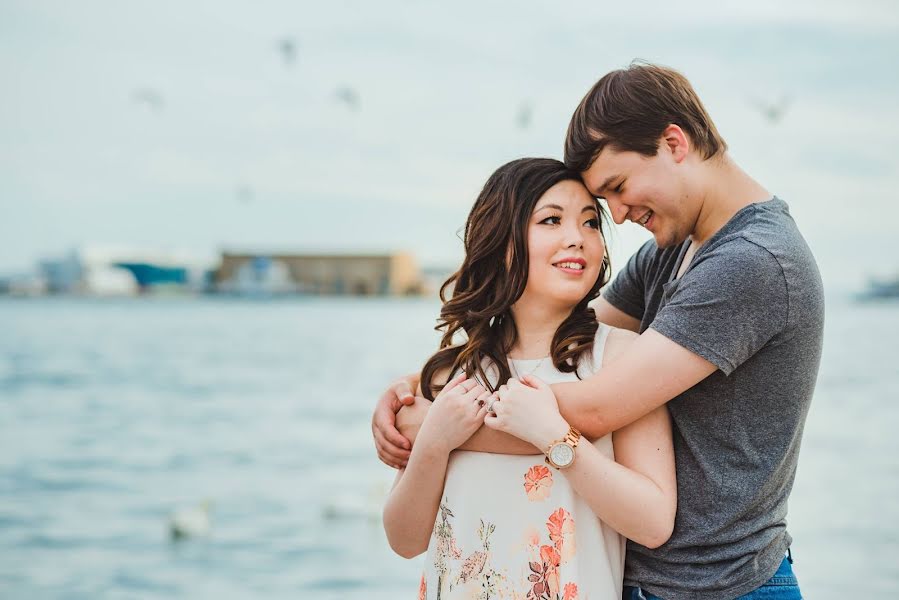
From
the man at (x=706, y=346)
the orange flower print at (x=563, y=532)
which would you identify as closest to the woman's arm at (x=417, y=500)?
the man at (x=706, y=346)

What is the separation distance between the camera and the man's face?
2.18 metres

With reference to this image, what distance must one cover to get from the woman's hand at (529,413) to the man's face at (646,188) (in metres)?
0.46

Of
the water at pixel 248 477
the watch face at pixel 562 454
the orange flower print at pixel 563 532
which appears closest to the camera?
the watch face at pixel 562 454

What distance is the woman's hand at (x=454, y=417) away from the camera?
2105mm

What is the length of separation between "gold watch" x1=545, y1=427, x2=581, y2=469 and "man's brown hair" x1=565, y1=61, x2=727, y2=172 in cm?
63

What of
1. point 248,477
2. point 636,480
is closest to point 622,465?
point 636,480

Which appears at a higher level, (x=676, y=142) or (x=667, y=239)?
(x=676, y=142)

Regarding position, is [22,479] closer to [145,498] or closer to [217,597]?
[145,498]

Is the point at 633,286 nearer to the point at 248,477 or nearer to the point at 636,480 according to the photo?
the point at 636,480

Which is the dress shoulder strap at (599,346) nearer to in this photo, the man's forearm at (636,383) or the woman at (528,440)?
the woman at (528,440)

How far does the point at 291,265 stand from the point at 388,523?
175ft

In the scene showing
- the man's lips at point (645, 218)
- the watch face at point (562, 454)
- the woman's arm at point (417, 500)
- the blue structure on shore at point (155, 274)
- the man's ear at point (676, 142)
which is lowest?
the blue structure on shore at point (155, 274)

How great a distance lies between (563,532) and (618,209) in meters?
0.72

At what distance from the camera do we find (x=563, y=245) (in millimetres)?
2211
